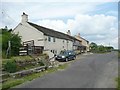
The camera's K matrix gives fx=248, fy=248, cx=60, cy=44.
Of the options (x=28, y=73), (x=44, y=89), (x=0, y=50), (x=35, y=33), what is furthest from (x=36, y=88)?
(x=35, y=33)

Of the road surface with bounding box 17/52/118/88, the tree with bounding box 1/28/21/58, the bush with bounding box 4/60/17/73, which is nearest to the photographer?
the road surface with bounding box 17/52/118/88

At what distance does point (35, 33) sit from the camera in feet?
154

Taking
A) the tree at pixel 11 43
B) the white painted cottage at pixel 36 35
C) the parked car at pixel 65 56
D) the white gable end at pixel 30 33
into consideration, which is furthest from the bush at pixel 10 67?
the white gable end at pixel 30 33

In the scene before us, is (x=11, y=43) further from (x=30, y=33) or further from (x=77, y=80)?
(x=30, y=33)

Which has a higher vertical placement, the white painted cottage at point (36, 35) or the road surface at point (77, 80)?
the white painted cottage at point (36, 35)

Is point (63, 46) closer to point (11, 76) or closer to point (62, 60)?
point (62, 60)

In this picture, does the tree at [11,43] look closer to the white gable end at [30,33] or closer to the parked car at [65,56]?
the parked car at [65,56]

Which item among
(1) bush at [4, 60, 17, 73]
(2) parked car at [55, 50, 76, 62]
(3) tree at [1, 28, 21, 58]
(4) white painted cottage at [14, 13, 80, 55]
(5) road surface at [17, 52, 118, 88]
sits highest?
(4) white painted cottage at [14, 13, 80, 55]

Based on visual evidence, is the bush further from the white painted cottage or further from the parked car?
the white painted cottage

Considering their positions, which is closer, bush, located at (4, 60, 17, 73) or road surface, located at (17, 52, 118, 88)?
road surface, located at (17, 52, 118, 88)

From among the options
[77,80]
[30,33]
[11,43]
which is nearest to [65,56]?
[11,43]

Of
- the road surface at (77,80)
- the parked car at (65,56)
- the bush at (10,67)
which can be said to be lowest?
the road surface at (77,80)

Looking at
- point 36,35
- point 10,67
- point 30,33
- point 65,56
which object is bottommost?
point 10,67

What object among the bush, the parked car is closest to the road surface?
the bush
